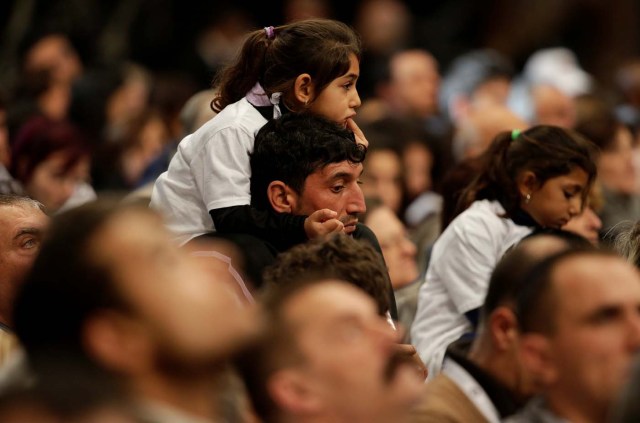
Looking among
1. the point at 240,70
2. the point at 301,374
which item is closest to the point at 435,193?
the point at 240,70

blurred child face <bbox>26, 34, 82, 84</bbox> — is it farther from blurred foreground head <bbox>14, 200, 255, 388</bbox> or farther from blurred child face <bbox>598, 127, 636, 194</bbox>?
blurred foreground head <bbox>14, 200, 255, 388</bbox>

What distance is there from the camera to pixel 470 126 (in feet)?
28.4

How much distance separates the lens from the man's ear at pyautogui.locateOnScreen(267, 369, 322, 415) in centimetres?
295

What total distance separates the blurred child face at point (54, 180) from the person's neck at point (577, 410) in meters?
3.91

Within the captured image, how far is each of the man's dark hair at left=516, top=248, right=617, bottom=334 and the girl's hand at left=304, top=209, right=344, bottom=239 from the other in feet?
3.11

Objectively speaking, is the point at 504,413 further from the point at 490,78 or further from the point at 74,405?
the point at 490,78

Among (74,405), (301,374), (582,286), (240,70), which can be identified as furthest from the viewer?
(240,70)

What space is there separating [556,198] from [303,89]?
3.89 feet

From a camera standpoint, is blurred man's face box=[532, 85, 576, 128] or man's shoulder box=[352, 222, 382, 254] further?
blurred man's face box=[532, 85, 576, 128]

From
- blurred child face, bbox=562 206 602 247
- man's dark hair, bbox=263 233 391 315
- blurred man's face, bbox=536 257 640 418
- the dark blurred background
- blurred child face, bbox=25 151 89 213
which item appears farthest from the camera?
the dark blurred background

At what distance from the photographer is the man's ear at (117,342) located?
260cm

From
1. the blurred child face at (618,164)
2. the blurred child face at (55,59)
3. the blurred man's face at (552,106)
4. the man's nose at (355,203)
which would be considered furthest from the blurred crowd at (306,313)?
the blurred man's face at (552,106)

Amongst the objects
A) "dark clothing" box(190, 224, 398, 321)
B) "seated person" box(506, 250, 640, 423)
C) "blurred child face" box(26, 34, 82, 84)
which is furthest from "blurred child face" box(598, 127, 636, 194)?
"seated person" box(506, 250, 640, 423)

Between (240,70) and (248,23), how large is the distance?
7776 millimetres
